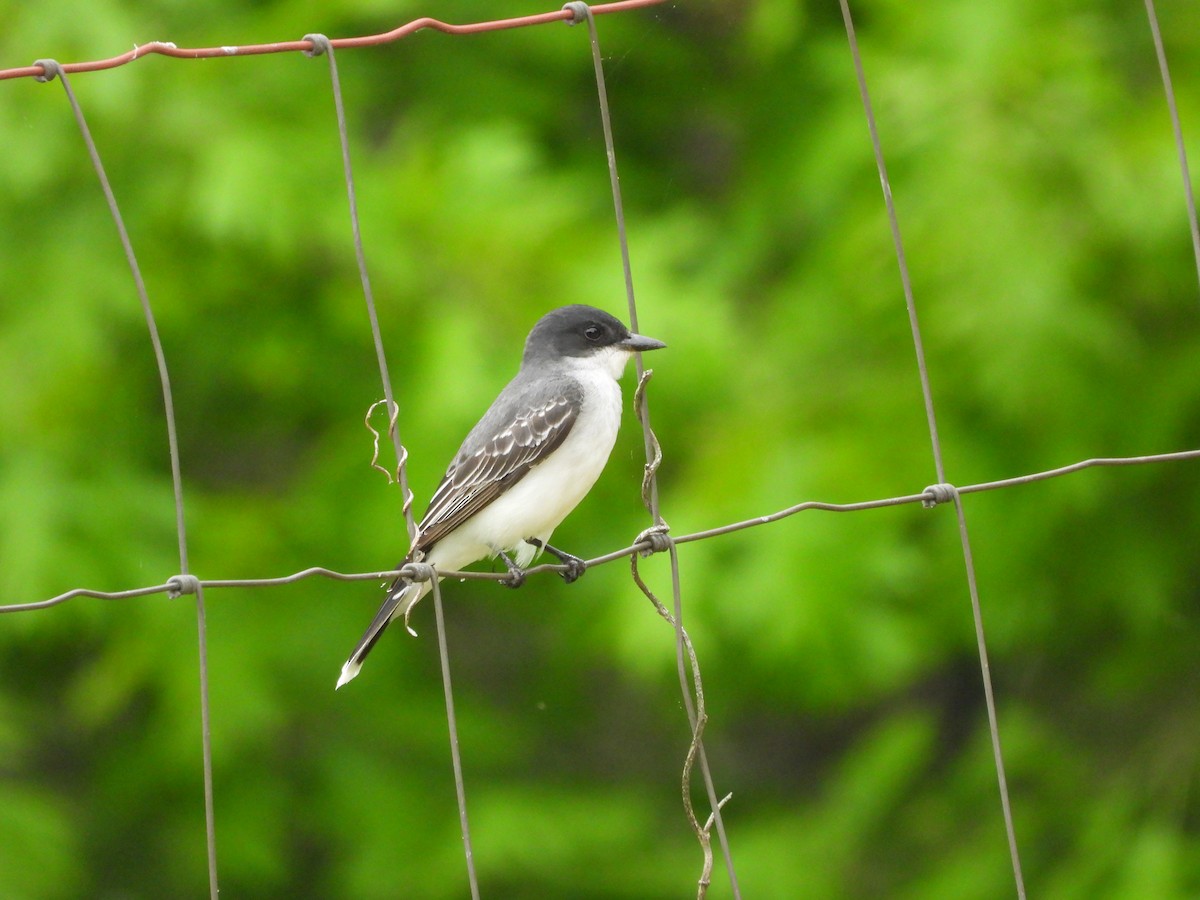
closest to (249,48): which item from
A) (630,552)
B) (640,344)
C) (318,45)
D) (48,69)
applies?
(318,45)

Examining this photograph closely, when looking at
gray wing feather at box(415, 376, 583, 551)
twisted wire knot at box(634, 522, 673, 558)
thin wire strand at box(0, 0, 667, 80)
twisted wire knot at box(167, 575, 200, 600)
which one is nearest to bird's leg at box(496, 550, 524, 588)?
gray wing feather at box(415, 376, 583, 551)

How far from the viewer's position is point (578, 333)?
14.0 feet

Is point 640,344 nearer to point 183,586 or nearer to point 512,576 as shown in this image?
point 512,576

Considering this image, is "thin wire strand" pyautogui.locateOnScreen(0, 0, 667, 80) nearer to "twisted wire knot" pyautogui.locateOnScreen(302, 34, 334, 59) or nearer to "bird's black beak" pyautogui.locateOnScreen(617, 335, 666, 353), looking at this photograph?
"twisted wire knot" pyautogui.locateOnScreen(302, 34, 334, 59)

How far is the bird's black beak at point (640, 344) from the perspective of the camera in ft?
12.0

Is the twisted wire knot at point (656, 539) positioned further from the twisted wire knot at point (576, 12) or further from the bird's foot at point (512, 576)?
the twisted wire knot at point (576, 12)

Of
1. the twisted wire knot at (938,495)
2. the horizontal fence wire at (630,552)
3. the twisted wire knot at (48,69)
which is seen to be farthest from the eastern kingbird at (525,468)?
the twisted wire knot at (48,69)

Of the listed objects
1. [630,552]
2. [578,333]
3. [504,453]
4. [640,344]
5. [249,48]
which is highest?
[249,48]

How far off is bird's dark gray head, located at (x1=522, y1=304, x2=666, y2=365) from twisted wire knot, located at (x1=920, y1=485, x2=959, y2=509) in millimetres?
1151

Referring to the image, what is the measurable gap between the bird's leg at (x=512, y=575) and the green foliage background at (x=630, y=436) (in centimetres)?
96

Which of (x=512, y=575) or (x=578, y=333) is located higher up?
(x=578, y=333)

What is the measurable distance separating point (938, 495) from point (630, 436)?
8.26 feet

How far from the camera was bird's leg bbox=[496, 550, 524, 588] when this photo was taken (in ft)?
11.1

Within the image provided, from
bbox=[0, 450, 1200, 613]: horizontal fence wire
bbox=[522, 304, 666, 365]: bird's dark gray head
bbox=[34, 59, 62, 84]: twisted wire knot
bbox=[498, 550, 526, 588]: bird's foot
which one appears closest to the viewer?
bbox=[0, 450, 1200, 613]: horizontal fence wire
